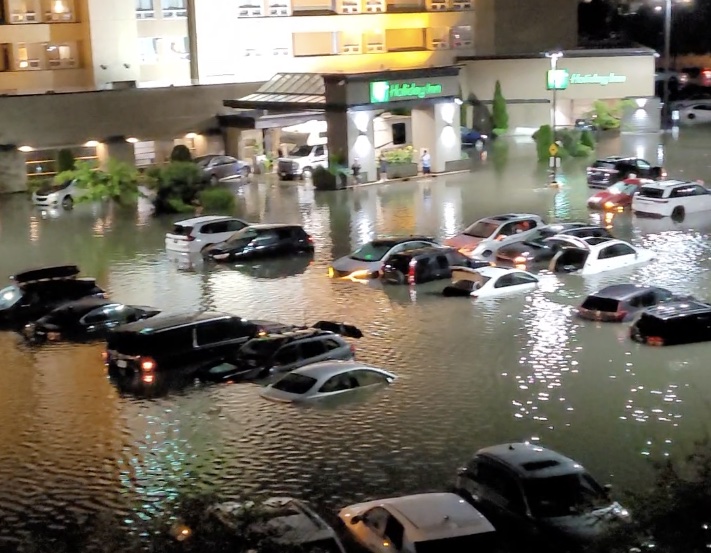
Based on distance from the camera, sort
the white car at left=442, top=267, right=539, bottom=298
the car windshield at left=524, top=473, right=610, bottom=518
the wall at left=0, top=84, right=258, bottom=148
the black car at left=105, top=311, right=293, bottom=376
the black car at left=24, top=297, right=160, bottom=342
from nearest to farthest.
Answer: the car windshield at left=524, top=473, right=610, bottom=518 < the black car at left=105, top=311, right=293, bottom=376 < the black car at left=24, top=297, right=160, bottom=342 < the white car at left=442, top=267, right=539, bottom=298 < the wall at left=0, top=84, right=258, bottom=148

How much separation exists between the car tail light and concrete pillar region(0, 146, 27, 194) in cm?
2710

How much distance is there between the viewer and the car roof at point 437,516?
11459mm

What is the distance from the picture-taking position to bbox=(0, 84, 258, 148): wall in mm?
44250

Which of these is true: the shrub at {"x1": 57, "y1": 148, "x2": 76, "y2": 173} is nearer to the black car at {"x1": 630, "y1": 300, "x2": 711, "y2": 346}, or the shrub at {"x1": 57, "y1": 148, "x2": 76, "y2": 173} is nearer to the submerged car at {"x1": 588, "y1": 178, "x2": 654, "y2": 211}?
the submerged car at {"x1": 588, "y1": 178, "x2": 654, "y2": 211}

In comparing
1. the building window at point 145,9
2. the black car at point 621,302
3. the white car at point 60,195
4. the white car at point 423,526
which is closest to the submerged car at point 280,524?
the white car at point 423,526

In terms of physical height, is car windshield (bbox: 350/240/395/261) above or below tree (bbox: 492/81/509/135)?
below

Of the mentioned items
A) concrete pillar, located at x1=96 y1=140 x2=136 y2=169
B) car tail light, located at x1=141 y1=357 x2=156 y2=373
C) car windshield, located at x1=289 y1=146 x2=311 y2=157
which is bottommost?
car tail light, located at x1=141 y1=357 x2=156 y2=373

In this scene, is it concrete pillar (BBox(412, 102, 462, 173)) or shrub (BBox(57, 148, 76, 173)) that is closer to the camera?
shrub (BBox(57, 148, 76, 173))

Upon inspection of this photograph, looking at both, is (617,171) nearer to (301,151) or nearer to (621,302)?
(301,151)

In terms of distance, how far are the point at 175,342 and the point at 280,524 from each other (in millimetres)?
8915

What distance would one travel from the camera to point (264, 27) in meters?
54.8

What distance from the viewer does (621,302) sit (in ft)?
71.3

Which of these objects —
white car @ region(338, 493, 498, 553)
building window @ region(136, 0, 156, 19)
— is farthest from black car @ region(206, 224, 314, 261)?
building window @ region(136, 0, 156, 19)

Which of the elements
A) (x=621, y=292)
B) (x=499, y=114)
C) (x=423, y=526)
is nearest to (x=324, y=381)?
(x=423, y=526)
